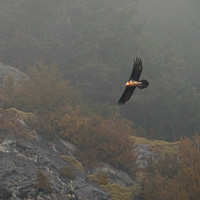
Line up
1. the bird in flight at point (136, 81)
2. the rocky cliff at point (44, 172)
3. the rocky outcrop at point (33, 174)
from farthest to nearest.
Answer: the rocky cliff at point (44, 172) < the rocky outcrop at point (33, 174) < the bird in flight at point (136, 81)

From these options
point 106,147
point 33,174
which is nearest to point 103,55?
point 106,147

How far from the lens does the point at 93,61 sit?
22.8 metres

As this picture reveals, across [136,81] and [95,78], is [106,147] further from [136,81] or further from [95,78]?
[95,78]

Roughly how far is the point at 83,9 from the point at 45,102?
12.3 metres

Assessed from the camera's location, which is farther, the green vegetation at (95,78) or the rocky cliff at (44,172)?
the green vegetation at (95,78)

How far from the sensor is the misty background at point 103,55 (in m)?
21.0

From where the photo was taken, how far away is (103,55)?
2405cm

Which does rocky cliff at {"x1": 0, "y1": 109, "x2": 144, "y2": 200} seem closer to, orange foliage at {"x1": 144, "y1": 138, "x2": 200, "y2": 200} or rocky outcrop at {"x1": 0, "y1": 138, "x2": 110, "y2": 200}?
rocky outcrop at {"x1": 0, "y1": 138, "x2": 110, "y2": 200}

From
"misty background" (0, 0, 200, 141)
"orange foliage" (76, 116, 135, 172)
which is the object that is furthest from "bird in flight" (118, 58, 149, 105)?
"misty background" (0, 0, 200, 141)

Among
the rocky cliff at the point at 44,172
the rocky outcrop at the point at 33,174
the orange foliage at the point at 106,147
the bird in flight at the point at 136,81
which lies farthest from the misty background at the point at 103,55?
the bird in flight at the point at 136,81

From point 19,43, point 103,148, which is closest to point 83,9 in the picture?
point 19,43

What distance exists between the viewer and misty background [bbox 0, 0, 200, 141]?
21.0 meters

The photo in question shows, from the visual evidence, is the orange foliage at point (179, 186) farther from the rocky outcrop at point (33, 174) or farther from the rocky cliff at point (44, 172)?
the rocky outcrop at point (33, 174)

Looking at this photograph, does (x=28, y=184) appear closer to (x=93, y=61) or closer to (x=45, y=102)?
(x=45, y=102)
